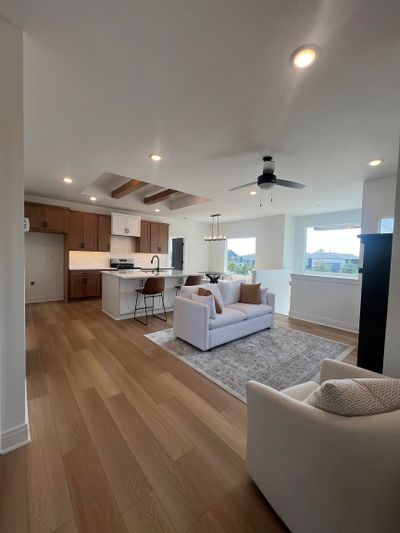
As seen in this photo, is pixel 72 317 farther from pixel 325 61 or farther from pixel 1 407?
pixel 325 61

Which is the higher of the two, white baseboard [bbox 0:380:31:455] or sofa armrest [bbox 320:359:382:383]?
sofa armrest [bbox 320:359:382:383]

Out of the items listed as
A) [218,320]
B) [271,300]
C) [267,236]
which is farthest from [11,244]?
[267,236]

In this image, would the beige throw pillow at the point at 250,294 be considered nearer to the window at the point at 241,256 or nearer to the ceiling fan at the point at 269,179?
the ceiling fan at the point at 269,179

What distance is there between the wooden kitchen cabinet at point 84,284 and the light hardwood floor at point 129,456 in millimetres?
3300

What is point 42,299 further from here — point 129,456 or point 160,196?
point 129,456

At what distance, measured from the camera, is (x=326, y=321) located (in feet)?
14.9

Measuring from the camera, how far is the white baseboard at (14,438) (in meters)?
1.49

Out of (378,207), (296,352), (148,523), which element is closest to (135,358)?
(148,523)

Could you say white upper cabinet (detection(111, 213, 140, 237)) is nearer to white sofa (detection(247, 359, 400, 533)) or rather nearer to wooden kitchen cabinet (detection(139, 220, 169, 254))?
wooden kitchen cabinet (detection(139, 220, 169, 254))

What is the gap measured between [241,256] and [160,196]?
414 centimetres

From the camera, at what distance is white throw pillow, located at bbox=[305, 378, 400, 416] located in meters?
0.90

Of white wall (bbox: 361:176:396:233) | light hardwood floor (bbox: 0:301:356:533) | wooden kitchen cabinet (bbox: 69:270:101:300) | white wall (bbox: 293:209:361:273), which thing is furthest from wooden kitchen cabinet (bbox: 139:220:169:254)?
white wall (bbox: 361:176:396:233)

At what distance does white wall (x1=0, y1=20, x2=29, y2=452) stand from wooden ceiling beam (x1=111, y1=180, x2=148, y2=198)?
9.76 feet

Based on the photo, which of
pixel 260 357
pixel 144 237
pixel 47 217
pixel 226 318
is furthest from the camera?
pixel 144 237
